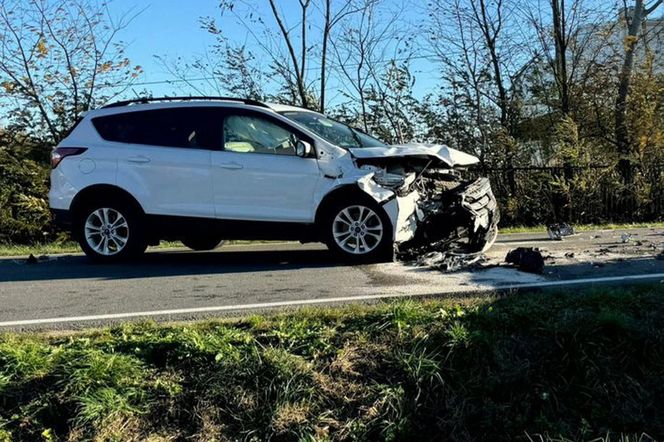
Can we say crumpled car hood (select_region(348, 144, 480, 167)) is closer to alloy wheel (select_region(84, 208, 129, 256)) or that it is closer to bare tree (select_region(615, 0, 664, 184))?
alloy wheel (select_region(84, 208, 129, 256))

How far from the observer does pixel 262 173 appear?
7.49 meters

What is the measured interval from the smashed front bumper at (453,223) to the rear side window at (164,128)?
2.71 metres

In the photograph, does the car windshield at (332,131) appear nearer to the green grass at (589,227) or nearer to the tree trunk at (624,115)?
the green grass at (589,227)

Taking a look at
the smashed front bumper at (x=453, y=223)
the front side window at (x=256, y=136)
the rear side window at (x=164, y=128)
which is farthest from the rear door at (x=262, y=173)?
the smashed front bumper at (x=453, y=223)

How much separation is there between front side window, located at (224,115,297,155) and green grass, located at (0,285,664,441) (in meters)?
3.50

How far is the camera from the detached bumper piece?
744cm

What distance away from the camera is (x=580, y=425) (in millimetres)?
3732

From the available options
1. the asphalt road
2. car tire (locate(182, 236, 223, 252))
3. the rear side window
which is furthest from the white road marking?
car tire (locate(182, 236, 223, 252))

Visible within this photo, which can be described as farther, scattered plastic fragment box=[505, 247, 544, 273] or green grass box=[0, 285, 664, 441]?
scattered plastic fragment box=[505, 247, 544, 273]

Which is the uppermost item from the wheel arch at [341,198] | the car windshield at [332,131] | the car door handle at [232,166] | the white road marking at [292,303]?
the car windshield at [332,131]

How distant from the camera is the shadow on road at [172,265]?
24.2 feet

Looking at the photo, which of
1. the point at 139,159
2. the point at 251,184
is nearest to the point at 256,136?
the point at 251,184

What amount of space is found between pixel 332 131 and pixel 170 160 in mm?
2079

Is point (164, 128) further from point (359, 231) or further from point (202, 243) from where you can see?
point (359, 231)
